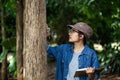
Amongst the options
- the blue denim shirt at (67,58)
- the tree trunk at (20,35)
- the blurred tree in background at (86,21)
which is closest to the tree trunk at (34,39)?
the tree trunk at (20,35)

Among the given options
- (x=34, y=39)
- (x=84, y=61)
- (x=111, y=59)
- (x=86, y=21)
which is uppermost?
(x=86, y=21)

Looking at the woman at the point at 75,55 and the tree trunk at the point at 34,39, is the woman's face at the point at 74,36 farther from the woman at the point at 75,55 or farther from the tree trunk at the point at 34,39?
the tree trunk at the point at 34,39

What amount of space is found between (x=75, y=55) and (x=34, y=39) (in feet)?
2.67

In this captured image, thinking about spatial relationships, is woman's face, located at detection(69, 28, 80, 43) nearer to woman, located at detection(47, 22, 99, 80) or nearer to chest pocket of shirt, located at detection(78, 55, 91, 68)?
woman, located at detection(47, 22, 99, 80)

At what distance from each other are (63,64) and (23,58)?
0.69 meters

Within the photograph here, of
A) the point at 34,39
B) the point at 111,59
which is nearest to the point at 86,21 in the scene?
the point at 111,59

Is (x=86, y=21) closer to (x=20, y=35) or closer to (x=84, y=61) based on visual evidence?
(x=84, y=61)

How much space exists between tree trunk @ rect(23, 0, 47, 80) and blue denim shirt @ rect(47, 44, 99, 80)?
0.57 metres

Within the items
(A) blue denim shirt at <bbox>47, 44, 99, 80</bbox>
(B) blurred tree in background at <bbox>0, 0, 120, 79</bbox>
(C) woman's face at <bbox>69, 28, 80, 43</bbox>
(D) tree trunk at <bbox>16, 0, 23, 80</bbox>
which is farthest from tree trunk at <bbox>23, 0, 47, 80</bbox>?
(B) blurred tree in background at <bbox>0, 0, 120, 79</bbox>

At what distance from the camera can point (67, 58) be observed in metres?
4.24

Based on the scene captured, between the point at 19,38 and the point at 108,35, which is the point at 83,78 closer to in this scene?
the point at 19,38

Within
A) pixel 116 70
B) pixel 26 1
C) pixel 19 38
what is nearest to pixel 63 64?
pixel 19 38

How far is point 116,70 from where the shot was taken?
1057 cm

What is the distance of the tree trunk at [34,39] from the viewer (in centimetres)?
358
